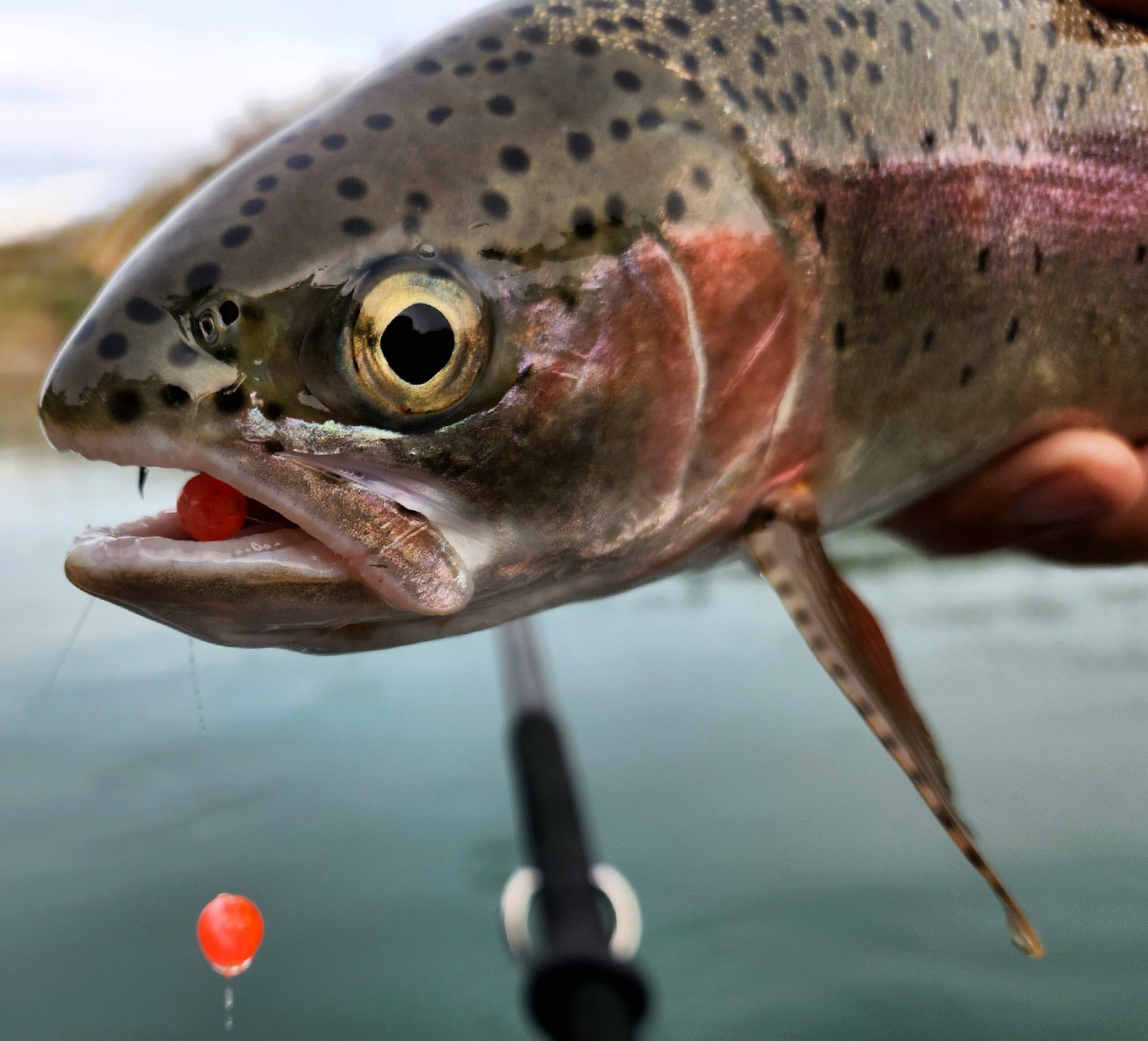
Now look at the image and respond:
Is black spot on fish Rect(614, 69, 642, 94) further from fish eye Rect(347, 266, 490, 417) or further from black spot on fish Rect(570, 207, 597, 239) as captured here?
fish eye Rect(347, 266, 490, 417)

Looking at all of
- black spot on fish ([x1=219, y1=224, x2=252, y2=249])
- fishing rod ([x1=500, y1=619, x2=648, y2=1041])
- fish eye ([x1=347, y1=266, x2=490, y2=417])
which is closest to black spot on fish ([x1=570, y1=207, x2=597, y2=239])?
fish eye ([x1=347, y1=266, x2=490, y2=417])

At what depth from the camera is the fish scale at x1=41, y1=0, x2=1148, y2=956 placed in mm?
820

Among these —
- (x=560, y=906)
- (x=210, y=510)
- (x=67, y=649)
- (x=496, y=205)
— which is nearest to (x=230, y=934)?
(x=560, y=906)

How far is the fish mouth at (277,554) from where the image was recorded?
0.80 m

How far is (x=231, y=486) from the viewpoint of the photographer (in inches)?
33.2

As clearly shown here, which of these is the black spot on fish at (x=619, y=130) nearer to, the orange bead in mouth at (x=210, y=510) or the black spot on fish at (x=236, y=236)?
the black spot on fish at (x=236, y=236)

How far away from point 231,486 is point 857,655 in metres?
0.67

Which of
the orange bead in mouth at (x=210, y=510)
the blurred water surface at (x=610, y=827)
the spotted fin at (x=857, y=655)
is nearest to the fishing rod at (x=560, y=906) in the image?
the spotted fin at (x=857, y=655)

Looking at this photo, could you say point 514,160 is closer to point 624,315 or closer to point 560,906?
point 624,315

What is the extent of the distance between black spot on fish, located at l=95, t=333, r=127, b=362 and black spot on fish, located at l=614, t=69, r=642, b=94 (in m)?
0.58

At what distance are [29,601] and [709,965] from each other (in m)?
6.08

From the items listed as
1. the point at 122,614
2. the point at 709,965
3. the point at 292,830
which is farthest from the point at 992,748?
the point at 122,614

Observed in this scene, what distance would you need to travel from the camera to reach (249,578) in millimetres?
809

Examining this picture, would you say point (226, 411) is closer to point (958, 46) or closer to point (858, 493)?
point (858, 493)
